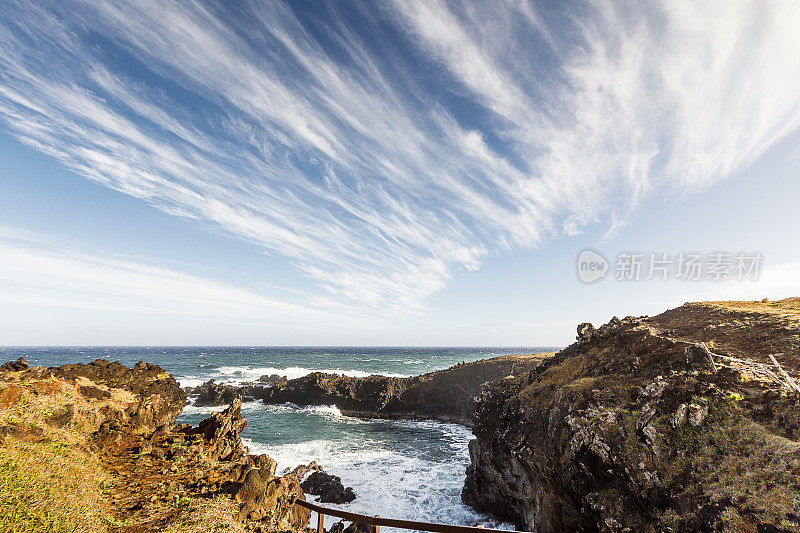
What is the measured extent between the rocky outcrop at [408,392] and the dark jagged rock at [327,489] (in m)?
24.8

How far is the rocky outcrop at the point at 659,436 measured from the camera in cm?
845

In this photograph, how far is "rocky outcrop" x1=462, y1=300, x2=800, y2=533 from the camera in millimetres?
8453

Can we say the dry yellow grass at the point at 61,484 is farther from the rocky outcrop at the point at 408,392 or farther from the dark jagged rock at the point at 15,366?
the rocky outcrop at the point at 408,392

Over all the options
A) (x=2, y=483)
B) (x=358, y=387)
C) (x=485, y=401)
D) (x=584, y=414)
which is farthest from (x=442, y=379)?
(x=2, y=483)

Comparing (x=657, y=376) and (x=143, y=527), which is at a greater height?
(x=657, y=376)

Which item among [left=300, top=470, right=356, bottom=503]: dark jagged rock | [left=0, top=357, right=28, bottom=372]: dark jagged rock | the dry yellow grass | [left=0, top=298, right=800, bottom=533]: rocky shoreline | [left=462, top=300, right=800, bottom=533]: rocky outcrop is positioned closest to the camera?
the dry yellow grass

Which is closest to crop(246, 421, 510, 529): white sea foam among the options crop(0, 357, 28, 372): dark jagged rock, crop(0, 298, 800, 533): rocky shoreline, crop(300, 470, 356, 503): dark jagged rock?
crop(300, 470, 356, 503): dark jagged rock

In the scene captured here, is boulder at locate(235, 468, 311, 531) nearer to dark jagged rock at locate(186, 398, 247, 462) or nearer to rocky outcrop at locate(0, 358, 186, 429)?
dark jagged rock at locate(186, 398, 247, 462)

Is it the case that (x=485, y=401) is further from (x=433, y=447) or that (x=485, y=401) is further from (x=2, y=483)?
(x=2, y=483)

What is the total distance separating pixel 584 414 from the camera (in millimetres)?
12367

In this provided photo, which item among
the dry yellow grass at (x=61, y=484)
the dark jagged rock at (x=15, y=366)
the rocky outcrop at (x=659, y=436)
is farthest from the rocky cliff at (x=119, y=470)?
the rocky outcrop at (x=659, y=436)

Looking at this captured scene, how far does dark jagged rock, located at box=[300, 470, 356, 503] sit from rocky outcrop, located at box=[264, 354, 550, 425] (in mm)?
24820

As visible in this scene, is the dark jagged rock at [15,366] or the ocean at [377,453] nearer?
the dark jagged rock at [15,366]

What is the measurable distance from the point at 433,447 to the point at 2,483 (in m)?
32.5
